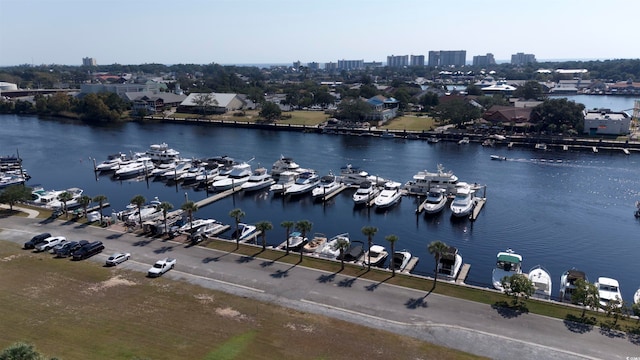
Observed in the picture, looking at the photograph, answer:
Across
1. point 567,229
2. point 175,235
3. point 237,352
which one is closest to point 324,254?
point 175,235

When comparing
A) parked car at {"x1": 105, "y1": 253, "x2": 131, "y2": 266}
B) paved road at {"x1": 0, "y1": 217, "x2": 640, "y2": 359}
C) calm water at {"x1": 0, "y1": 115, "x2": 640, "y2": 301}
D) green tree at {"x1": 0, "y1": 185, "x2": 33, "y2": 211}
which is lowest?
calm water at {"x1": 0, "y1": 115, "x2": 640, "y2": 301}

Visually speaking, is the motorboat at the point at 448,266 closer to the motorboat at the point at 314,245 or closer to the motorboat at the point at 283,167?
the motorboat at the point at 314,245

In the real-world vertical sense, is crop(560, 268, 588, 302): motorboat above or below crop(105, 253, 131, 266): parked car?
below

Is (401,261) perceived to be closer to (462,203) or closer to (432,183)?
(462,203)

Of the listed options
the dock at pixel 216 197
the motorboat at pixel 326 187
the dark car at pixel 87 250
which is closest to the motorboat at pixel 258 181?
the dock at pixel 216 197

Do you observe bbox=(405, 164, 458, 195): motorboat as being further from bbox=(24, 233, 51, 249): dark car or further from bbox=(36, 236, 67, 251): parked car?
bbox=(24, 233, 51, 249): dark car

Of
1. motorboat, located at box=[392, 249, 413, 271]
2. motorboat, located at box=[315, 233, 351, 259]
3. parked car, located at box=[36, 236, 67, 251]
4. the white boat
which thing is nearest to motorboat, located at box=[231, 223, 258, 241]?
motorboat, located at box=[315, 233, 351, 259]

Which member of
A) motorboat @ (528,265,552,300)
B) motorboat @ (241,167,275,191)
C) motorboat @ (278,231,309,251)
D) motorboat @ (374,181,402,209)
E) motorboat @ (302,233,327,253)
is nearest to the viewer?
motorboat @ (528,265,552,300)
